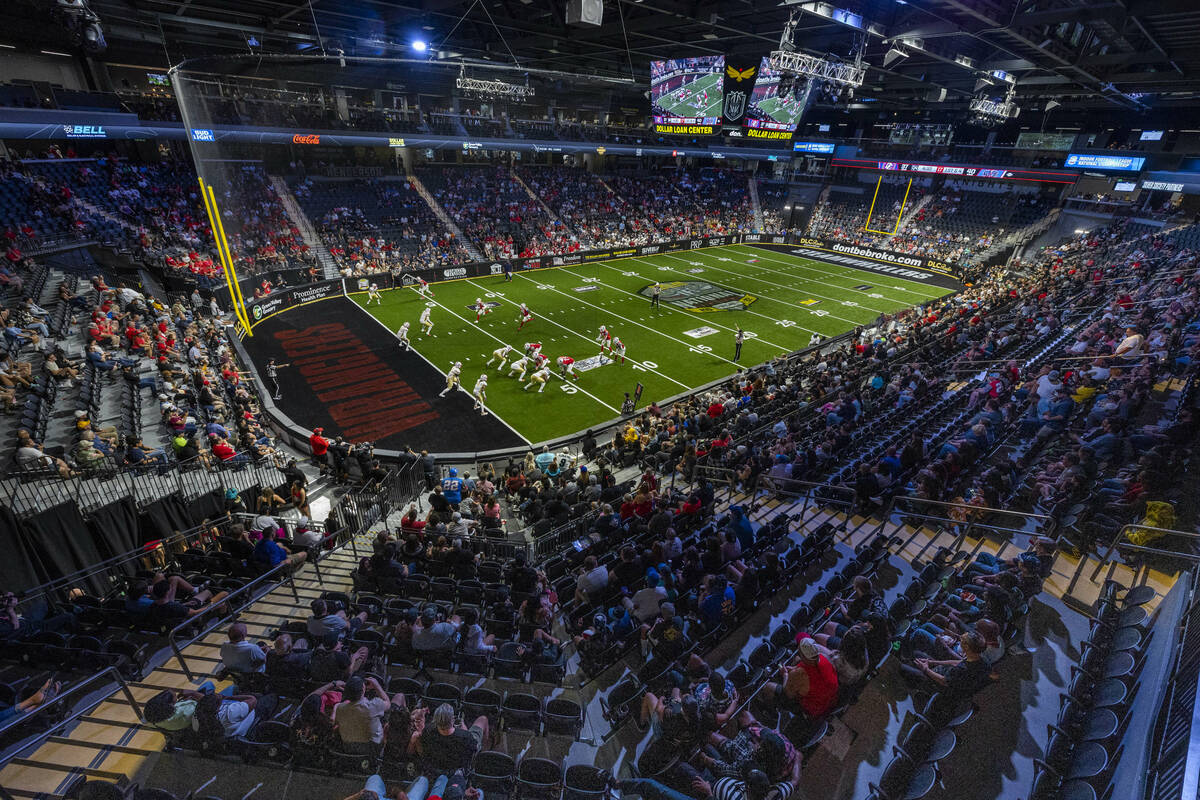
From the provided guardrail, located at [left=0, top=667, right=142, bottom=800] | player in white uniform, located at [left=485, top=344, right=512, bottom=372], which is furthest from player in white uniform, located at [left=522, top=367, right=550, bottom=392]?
guardrail, located at [left=0, top=667, right=142, bottom=800]

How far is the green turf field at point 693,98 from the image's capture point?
2352 centimetres

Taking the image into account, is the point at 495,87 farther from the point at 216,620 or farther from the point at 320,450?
the point at 216,620

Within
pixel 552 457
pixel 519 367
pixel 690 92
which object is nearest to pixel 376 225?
pixel 519 367

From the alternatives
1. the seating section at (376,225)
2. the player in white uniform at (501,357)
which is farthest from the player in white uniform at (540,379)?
the seating section at (376,225)

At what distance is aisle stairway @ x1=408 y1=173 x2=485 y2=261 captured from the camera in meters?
37.0

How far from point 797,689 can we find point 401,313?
26445mm

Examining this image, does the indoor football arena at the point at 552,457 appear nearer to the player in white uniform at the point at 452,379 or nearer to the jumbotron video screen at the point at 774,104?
the player in white uniform at the point at 452,379

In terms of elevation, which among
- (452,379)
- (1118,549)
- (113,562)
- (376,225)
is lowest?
(452,379)

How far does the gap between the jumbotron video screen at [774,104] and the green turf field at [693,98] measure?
1575 mm

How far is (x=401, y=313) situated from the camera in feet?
90.1

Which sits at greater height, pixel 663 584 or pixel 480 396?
pixel 663 584

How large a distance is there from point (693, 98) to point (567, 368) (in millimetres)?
14224

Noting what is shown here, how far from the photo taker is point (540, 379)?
798 inches

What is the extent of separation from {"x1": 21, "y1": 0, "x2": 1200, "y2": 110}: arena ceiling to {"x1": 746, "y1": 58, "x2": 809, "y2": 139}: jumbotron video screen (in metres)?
1.96
